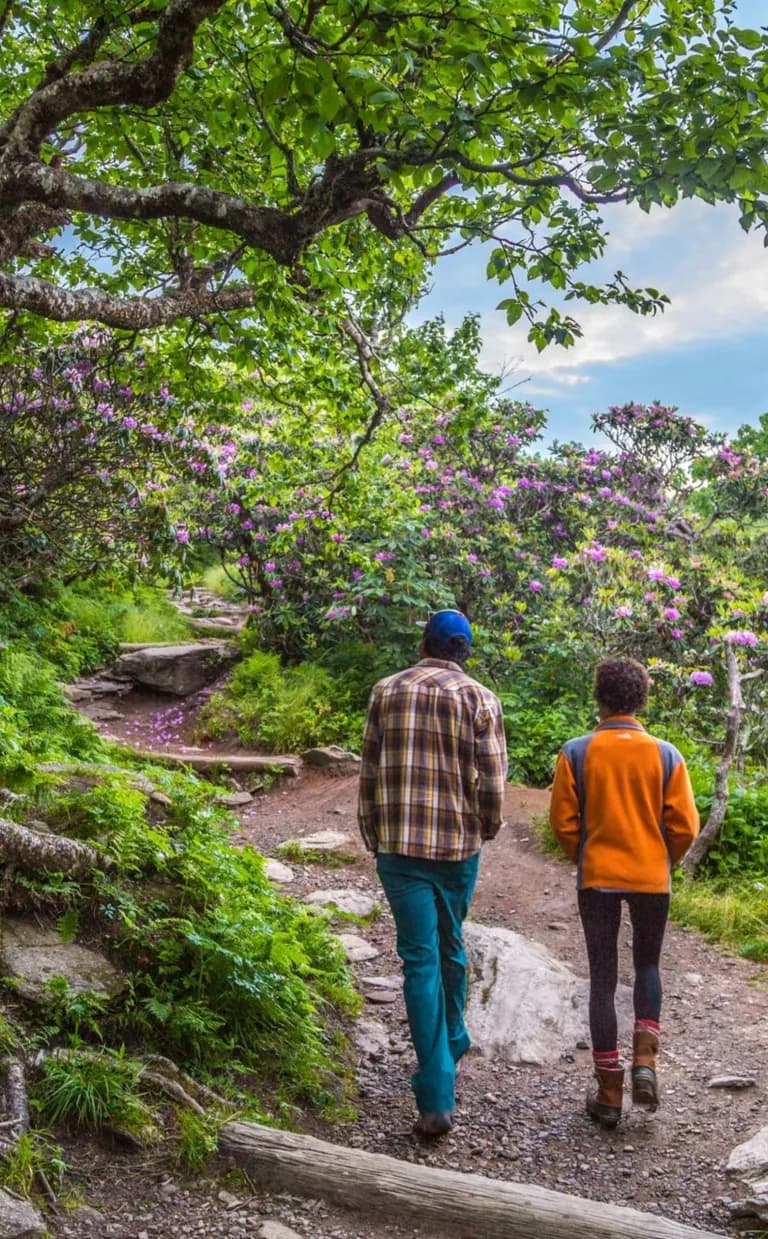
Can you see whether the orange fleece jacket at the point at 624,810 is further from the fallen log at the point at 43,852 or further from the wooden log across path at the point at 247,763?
the wooden log across path at the point at 247,763

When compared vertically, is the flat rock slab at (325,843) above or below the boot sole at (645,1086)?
below

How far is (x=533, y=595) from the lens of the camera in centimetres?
1322

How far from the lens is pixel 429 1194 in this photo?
3.14m

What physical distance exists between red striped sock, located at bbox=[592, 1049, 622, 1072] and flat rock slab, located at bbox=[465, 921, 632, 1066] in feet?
3.04

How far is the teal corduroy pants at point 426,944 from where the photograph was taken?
3.89 metres

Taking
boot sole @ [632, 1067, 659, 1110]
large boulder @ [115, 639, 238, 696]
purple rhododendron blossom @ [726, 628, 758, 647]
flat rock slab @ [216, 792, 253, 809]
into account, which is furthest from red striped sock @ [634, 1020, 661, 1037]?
large boulder @ [115, 639, 238, 696]

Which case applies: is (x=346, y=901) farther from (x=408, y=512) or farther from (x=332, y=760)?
(x=408, y=512)

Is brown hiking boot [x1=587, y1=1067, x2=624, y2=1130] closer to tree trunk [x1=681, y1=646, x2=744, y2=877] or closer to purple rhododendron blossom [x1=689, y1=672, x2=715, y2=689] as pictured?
tree trunk [x1=681, y1=646, x2=744, y2=877]

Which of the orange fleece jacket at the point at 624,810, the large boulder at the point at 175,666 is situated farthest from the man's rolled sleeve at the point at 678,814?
the large boulder at the point at 175,666

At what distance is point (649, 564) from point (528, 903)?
5508 millimetres

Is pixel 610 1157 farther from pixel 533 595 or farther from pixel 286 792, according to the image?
pixel 533 595

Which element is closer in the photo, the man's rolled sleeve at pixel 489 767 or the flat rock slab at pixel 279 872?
the man's rolled sleeve at pixel 489 767

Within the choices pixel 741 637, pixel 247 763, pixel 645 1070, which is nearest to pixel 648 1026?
pixel 645 1070

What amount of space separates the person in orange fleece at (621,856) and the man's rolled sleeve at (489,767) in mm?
321
